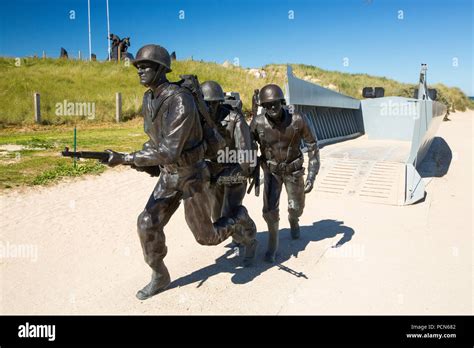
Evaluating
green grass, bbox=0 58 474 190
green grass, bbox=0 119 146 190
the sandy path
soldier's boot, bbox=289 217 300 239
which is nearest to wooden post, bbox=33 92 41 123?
green grass, bbox=0 58 474 190

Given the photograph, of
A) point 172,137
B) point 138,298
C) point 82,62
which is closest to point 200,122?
point 172,137

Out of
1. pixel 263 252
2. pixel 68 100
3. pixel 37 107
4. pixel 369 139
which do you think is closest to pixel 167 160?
pixel 263 252

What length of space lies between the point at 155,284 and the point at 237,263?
132 cm

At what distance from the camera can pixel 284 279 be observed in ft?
15.9

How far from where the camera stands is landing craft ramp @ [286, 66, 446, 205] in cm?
936

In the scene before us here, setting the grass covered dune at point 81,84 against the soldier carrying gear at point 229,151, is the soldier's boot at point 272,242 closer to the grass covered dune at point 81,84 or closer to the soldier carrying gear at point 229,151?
the soldier carrying gear at point 229,151

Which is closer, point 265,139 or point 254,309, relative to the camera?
point 254,309

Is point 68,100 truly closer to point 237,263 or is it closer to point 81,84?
point 81,84

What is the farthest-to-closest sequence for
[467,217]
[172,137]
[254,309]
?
[467,217] < [254,309] < [172,137]

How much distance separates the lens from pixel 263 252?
5.76 metres

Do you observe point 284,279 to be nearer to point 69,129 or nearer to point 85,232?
point 85,232

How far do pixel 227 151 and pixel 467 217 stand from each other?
552cm

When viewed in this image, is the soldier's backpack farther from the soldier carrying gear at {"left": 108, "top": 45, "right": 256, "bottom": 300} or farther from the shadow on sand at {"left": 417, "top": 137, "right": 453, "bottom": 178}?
the shadow on sand at {"left": 417, "top": 137, "right": 453, "bottom": 178}

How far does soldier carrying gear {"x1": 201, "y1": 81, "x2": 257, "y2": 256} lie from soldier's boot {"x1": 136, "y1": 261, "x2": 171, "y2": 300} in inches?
37.8
